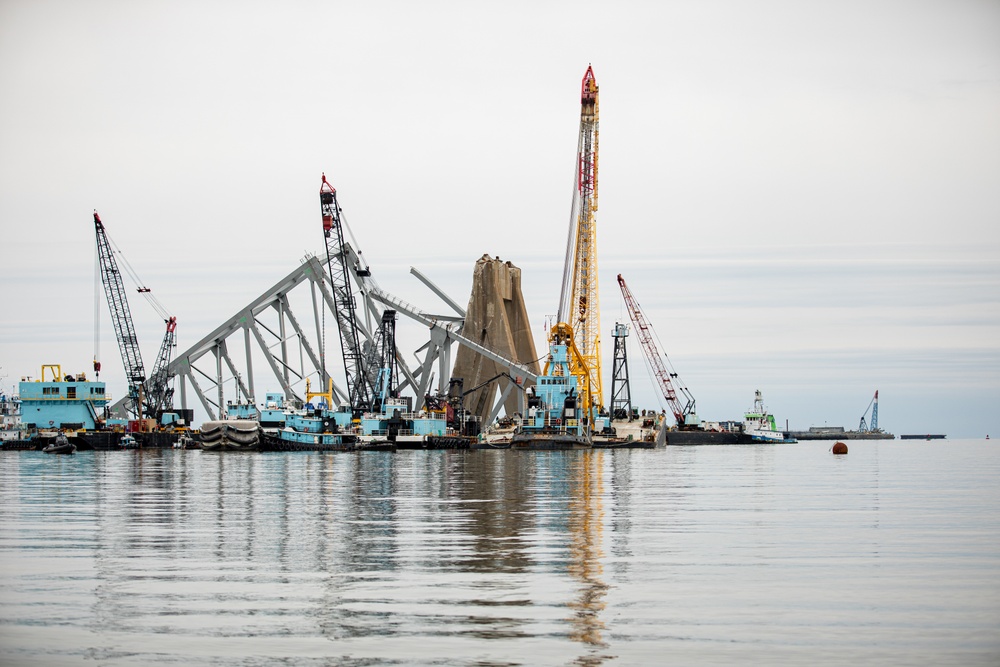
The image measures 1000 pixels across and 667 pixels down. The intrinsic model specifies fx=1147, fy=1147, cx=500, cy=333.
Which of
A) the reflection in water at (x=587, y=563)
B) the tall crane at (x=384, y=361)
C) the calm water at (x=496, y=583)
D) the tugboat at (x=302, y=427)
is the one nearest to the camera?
the calm water at (x=496, y=583)

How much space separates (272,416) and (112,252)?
3732 cm

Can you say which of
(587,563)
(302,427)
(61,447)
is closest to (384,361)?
(302,427)

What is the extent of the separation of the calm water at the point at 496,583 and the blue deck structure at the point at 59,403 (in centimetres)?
11745

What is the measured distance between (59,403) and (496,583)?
14716 cm

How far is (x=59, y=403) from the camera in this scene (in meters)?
157

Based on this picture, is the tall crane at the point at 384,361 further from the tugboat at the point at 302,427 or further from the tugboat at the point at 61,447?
the tugboat at the point at 61,447

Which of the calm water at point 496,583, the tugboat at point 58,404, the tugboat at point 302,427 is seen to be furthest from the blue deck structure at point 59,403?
the calm water at point 496,583

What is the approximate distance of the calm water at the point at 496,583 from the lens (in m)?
17.4

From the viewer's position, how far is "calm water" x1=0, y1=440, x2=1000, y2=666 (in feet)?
57.1

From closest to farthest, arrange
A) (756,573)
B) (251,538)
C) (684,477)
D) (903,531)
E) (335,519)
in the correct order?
(756,573)
(251,538)
(903,531)
(335,519)
(684,477)

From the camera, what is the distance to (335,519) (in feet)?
123

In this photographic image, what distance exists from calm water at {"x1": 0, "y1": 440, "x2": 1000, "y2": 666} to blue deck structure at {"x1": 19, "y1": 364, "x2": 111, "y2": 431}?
11745cm

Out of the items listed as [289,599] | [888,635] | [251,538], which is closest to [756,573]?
[888,635]

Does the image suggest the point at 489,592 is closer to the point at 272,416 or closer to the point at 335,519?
the point at 335,519
